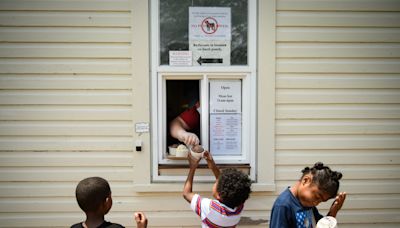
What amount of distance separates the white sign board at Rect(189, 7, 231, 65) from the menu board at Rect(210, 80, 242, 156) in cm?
23

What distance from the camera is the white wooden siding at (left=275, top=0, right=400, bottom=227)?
3818 millimetres

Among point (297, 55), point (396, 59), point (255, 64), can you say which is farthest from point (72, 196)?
point (396, 59)

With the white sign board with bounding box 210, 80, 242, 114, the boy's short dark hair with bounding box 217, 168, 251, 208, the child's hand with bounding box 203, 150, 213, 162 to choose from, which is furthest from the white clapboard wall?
the boy's short dark hair with bounding box 217, 168, 251, 208

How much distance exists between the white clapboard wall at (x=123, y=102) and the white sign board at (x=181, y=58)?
1.25 ft

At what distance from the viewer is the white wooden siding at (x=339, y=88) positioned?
3.82 meters

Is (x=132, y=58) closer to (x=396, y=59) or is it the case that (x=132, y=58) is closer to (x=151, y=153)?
(x=151, y=153)

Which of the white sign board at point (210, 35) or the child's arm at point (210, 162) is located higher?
the white sign board at point (210, 35)

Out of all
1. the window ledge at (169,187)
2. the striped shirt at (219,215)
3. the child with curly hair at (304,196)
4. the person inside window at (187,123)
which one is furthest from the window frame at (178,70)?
the child with curly hair at (304,196)

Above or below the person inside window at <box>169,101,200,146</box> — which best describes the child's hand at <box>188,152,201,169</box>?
below

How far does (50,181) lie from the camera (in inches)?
151

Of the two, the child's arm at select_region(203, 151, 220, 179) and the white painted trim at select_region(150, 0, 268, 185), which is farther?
the white painted trim at select_region(150, 0, 268, 185)

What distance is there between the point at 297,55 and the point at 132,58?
154cm

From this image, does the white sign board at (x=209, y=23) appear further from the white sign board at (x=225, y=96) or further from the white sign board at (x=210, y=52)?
the white sign board at (x=225, y=96)

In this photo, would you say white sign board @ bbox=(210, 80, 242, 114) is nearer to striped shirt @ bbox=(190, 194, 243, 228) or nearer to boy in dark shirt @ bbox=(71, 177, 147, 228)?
striped shirt @ bbox=(190, 194, 243, 228)
